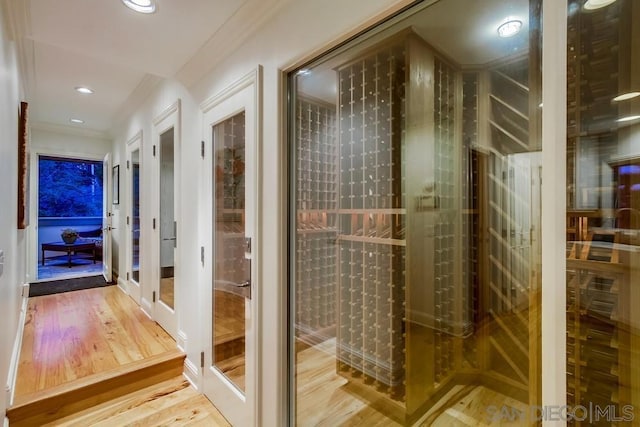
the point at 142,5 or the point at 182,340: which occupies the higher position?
the point at 142,5

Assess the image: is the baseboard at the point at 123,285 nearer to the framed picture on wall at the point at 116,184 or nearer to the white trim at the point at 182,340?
the framed picture on wall at the point at 116,184

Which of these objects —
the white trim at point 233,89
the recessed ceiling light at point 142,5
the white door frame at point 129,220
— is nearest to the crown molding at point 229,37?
the white trim at point 233,89

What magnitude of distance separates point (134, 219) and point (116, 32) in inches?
99.7

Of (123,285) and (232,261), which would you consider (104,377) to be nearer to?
(232,261)

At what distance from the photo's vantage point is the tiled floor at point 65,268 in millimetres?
5142

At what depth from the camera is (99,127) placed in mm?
4789

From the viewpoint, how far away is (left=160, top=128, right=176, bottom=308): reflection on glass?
286 centimetres

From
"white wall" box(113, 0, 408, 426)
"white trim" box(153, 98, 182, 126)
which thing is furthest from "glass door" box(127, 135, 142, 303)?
"white wall" box(113, 0, 408, 426)

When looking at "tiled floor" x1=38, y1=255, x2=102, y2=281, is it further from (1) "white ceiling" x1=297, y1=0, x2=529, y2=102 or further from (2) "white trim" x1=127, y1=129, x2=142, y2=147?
(1) "white ceiling" x1=297, y1=0, x2=529, y2=102

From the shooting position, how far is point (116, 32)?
1.83 metres

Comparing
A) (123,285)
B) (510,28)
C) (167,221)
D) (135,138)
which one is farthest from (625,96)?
(123,285)

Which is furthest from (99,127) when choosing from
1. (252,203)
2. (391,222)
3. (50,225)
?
(391,222)

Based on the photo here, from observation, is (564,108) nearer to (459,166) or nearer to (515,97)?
(515,97)

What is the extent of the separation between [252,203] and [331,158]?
59 cm
